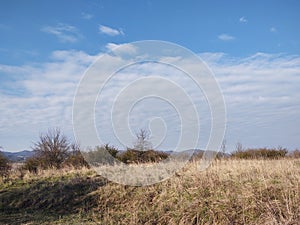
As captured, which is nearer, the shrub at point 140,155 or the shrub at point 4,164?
the shrub at point 4,164

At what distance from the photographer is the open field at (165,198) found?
7.94 m

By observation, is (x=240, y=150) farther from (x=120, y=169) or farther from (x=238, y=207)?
(x=238, y=207)

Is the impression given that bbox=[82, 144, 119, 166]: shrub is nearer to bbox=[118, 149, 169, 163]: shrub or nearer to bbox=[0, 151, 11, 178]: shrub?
bbox=[118, 149, 169, 163]: shrub

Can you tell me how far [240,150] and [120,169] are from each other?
15.5m

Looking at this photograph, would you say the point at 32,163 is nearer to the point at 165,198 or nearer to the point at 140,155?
the point at 140,155

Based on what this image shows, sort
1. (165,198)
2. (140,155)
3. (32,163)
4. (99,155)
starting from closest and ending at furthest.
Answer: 1. (165,198)
2. (99,155)
3. (140,155)
4. (32,163)

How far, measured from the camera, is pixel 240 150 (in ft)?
92.3

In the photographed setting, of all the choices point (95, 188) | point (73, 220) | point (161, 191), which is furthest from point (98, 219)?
point (95, 188)

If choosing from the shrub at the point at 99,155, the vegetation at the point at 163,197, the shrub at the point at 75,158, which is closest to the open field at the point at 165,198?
the vegetation at the point at 163,197

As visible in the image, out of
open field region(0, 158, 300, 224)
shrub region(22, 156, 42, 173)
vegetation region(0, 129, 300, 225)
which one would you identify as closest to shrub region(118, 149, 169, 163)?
vegetation region(0, 129, 300, 225)

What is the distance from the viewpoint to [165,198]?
1081 cm

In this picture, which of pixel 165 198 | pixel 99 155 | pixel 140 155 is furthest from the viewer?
pixel 140 155

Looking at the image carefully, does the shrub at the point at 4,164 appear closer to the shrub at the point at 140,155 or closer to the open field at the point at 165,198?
the open field at the point at 165,198

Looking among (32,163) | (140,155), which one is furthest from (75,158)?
(140,155)
